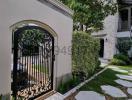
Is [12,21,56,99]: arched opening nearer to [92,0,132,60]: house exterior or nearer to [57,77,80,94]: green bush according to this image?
[57,77,80,94]: green bush

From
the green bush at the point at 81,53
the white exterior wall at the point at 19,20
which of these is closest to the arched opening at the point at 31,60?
the white exterior wall at the point at 19,20

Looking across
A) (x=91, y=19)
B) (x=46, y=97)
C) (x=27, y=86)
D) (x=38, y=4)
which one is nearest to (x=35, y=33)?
(x=38, y=4)

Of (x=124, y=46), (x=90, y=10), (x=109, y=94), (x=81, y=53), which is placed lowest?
(x=109, y=94)

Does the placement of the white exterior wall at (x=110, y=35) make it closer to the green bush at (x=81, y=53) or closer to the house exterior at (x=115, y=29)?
the house exterior at (x=115, y=29)

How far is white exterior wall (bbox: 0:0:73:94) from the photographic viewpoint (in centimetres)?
464

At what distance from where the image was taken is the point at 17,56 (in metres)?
5.24

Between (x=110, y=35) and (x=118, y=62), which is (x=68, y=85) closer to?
(x=118, y=62)

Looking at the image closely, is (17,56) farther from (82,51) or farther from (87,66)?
(87,66)

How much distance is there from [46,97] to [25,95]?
829 mm

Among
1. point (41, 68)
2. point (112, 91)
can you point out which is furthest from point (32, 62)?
point (112, 91)

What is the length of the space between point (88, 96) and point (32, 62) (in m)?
2.22

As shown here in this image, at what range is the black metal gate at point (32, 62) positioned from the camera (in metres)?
5.31

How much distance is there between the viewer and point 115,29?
21984 mm

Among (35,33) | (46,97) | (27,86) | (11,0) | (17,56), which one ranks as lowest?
(46,97)
